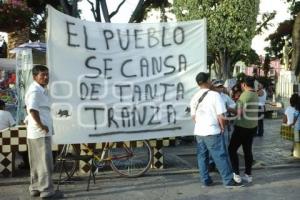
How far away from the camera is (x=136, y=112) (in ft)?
28.5

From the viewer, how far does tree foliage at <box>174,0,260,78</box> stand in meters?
21.5

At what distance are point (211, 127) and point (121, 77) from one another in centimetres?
172

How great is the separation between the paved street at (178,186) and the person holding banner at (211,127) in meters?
0.24

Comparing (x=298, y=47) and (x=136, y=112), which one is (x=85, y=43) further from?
(x=298, y=47)

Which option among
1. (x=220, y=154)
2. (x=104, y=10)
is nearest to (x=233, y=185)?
(x=220, y=154)

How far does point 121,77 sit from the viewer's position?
28.2 feet

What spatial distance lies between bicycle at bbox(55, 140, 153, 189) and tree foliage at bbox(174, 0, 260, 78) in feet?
43.7

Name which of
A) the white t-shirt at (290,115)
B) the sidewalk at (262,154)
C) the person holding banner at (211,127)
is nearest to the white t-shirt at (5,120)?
the sidewalk at (262,154)

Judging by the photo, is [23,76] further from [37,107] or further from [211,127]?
[211,127]

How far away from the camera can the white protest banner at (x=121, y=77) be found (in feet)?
26.6

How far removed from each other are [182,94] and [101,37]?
1.67 m

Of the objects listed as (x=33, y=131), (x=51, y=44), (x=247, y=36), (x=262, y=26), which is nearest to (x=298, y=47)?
(x=51, y=44)

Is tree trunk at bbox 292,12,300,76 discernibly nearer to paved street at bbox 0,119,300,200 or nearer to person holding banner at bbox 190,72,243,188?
paved street at bbox 0,119,300,200

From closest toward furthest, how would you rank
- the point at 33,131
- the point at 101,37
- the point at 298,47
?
the point at 33,131 < the point at 101,37 < the point at 298,47
